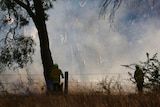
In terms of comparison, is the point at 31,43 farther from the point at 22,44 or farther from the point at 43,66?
the point at 43,66

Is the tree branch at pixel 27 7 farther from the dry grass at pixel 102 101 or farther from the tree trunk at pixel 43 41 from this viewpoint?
the dry grass at pixel 102 101

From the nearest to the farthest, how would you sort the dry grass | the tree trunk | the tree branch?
the dry grass
the tree trunk
the tree branch

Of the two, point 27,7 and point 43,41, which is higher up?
point 27,7

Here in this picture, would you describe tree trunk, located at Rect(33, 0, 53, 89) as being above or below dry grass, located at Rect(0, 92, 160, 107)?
above

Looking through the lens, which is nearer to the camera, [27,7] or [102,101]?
[102,101]

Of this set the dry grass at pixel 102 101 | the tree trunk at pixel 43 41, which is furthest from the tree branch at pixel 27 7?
the dry grass at pixel 102 101

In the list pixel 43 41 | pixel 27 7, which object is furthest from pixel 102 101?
pixel 27 7

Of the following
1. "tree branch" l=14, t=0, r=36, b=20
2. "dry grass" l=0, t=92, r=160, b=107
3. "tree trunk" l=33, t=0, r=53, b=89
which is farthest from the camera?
"tree branch" l=14, t=0, r=36, b=20

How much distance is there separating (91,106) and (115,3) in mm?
2496

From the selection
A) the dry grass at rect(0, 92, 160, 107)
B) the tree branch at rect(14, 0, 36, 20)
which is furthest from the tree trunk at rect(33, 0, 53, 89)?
the dry grass at rect(0, 92, 160, 107)

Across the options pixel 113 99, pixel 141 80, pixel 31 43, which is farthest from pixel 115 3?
pixel 31 43

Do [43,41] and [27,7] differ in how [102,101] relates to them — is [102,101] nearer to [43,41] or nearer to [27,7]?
[43,41]

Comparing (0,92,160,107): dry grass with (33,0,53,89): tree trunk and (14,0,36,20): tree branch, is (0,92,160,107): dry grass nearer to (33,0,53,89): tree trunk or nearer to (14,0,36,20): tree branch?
(33,0,53,89): tree trunk

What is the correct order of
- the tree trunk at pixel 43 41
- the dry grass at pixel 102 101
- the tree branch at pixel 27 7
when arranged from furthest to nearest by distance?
the tree branch at pixel 27 7, the tree trunk at pixel 43 41, the dry grass at pixel 102 101
